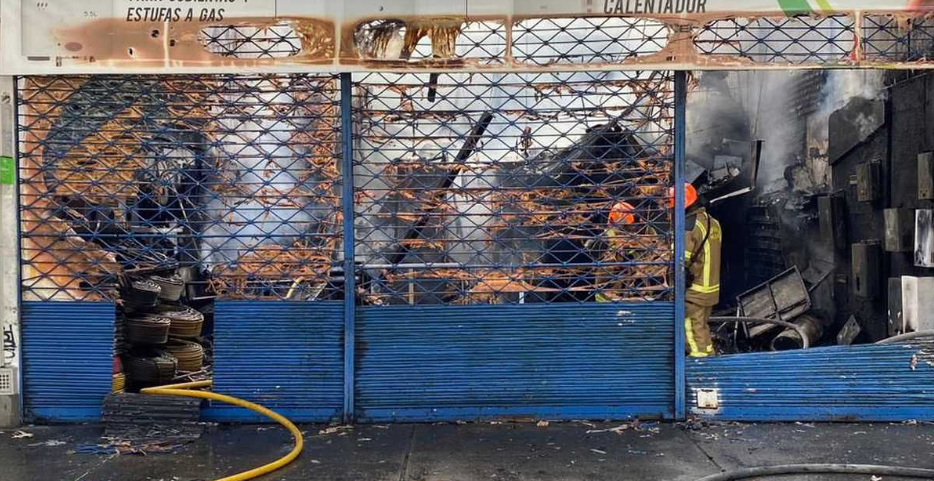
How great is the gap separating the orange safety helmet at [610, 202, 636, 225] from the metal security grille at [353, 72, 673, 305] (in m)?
0.04

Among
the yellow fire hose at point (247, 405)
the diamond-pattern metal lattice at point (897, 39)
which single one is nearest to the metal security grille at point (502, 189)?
the yellow fire hose at point (247, 405)

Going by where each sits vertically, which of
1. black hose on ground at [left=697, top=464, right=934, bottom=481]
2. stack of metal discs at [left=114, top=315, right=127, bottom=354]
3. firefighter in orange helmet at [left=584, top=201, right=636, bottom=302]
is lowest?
black hose on ground at [left=697, top=464, right=934, bottom=481]

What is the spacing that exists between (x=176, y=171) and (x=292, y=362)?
2.00 m

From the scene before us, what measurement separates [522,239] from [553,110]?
118 centimetres

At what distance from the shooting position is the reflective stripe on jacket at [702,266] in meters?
7.86

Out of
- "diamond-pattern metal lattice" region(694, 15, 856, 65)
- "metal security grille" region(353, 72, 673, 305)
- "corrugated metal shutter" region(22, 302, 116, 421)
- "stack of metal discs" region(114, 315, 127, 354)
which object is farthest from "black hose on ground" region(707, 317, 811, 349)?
"corrugated metal shutter" region(22, 302, 116, 421)

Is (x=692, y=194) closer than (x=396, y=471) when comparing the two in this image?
No

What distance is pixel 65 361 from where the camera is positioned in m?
6.55

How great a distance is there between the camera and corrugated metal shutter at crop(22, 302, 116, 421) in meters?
6.54

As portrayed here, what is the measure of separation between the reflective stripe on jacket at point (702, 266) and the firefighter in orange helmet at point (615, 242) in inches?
60.4

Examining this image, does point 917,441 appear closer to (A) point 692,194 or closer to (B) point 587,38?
(A) point 692,194

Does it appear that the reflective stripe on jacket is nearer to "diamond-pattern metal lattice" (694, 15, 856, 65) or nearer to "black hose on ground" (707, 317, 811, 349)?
"black hose on ground" (707, 317, 811, 349)

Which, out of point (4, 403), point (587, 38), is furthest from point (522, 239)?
point (4, 403)

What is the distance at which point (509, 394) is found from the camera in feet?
21.3
